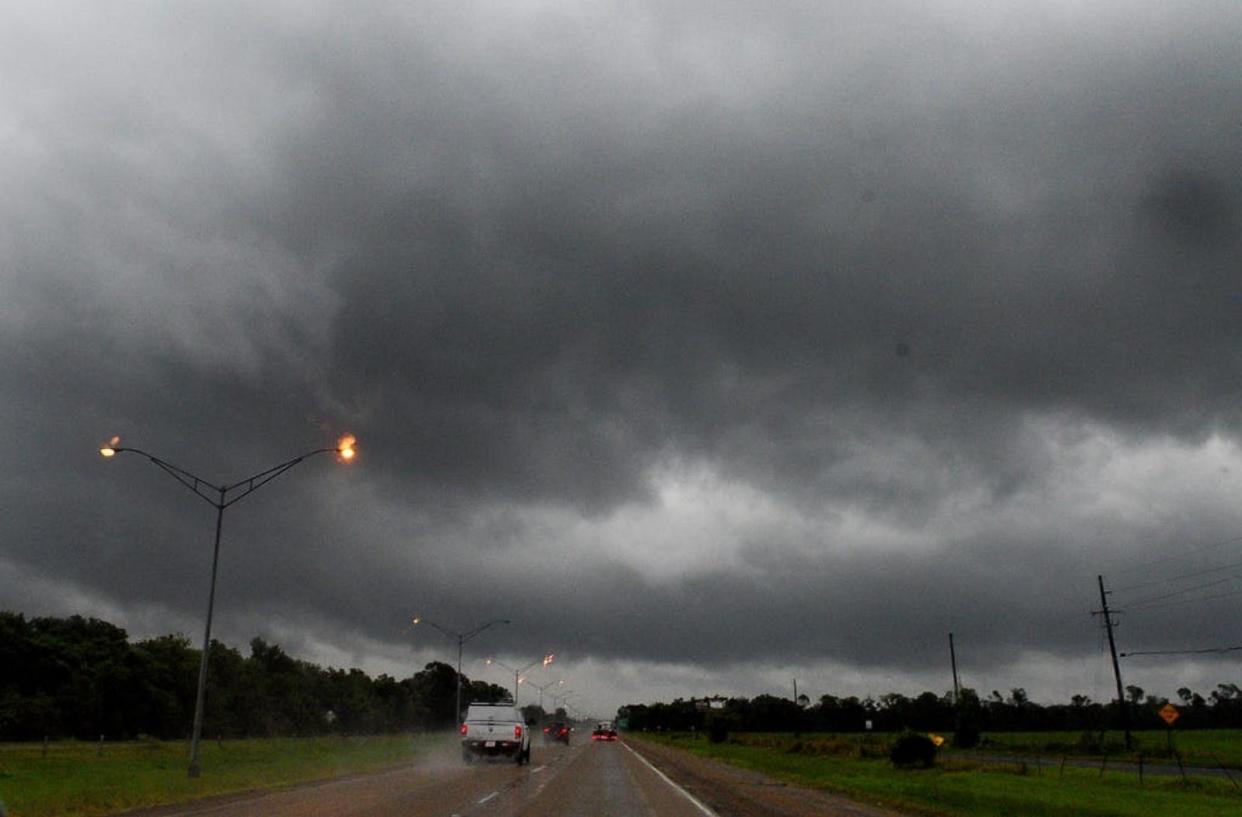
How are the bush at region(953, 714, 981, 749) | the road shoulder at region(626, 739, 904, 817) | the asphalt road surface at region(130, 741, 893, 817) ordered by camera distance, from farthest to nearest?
the bush at region(953, 714, 981, 749)
the road shoulder at region(626, 739, 904, 817)
the asphalt road surface at region(130, 741, 893, 817)

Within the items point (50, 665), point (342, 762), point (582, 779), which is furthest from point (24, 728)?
point (582, 779)

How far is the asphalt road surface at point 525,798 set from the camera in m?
22.3

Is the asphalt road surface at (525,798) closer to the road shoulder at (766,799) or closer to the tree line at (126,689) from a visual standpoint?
the road shoulder at (766,799)

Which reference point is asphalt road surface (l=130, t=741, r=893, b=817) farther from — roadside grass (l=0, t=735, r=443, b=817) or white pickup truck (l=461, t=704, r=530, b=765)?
white pickup truck (l=461, t=704, r=530, b=765)

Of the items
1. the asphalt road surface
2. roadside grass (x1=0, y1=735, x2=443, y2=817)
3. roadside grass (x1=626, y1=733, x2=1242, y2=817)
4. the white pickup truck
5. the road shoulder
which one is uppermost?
the white pickup truck

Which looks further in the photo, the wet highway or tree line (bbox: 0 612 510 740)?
tree line (bbox: 0 612 510 740)

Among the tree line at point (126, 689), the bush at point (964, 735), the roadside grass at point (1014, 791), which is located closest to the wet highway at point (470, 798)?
the roadside grass at point (1014, 791)

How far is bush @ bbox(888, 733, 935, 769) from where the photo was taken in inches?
2071

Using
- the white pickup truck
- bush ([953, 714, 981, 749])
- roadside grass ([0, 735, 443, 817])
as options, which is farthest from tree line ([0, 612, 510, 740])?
bush ([953, 714, 981, 749])

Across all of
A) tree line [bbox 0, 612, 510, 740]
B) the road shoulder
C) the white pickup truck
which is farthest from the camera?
tree line [bbox 0, 612, 510, 740]

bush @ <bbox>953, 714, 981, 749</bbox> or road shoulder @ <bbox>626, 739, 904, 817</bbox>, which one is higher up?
bush @ <bbox>953, 714, 981, 749</bbox>

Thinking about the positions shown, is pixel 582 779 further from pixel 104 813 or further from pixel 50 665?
pixel 50 665

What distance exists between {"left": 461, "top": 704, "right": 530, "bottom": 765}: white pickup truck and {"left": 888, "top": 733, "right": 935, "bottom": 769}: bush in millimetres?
20375

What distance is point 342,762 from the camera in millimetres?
49562
